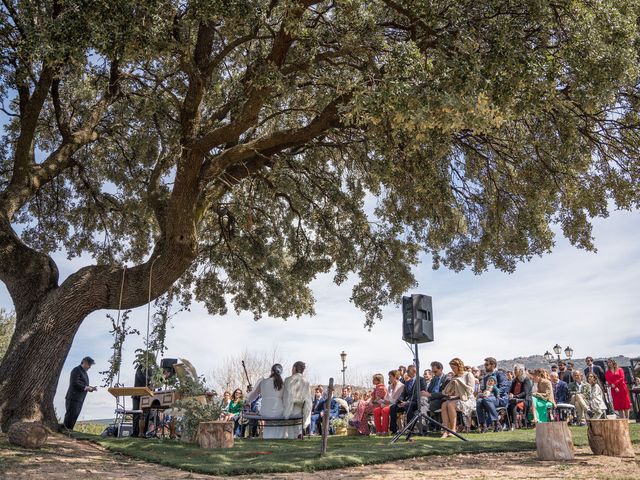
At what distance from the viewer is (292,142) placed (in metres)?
9.10

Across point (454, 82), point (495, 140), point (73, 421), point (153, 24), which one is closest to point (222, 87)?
point (153, 24)

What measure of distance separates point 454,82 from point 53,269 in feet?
25.9

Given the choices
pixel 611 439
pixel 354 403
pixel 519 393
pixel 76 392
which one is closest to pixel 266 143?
pixel 611 439

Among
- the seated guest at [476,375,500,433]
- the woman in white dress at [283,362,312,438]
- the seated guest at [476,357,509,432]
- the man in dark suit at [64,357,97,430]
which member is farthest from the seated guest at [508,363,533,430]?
the man in dark suit at [64,357,97,430]

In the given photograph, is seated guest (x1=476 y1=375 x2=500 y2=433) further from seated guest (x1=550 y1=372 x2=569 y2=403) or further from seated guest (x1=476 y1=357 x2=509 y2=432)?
seated guest (x1=550 y1=372 x2=569 y2=403)

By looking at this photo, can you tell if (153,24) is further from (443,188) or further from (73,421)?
(73,421)

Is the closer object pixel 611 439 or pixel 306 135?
pixel 611 439

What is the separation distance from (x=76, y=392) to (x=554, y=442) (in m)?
8.95

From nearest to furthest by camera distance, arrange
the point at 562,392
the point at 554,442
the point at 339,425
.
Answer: the point at 554,442 < the point at 562,392 < the point at 339,425

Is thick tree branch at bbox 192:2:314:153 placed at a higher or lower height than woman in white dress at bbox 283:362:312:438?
higher

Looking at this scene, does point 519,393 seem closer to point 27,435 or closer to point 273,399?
point 273,399

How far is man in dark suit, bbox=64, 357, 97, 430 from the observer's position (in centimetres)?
1092

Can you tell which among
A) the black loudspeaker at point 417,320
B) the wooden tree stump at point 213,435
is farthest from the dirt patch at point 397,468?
the black loudspeaker at point 417,320

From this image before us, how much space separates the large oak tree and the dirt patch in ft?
8.53
